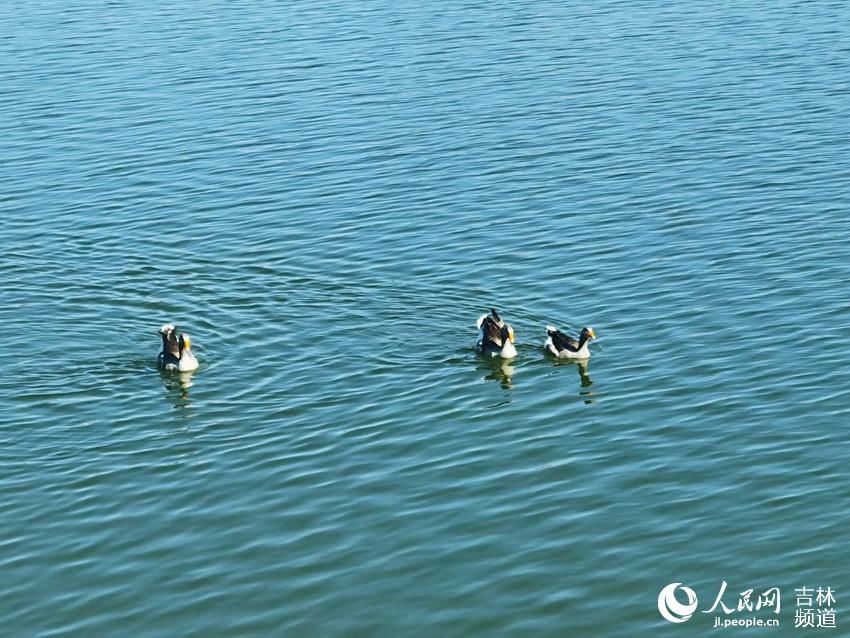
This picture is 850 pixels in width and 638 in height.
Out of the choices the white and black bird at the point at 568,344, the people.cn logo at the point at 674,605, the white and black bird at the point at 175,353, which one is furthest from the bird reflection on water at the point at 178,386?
the people.cn logo at the point at 674,605

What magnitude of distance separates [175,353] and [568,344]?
23.7 ft

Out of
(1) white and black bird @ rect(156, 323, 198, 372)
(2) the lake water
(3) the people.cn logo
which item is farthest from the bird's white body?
(3) the people.cn logo

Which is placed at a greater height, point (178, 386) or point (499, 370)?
point (178, 386)

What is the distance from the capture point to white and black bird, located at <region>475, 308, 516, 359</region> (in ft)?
99.2

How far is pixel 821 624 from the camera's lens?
814 inches

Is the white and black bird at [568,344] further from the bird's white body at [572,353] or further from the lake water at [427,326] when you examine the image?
the lake water at [427,326]

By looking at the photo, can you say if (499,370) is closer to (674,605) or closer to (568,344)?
(568,344)

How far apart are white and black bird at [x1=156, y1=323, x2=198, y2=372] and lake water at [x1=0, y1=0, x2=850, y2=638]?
460 millimetres

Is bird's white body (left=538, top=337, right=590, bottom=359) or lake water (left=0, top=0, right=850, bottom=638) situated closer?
lake water (left=0, top=0, right=850, bottom=638)

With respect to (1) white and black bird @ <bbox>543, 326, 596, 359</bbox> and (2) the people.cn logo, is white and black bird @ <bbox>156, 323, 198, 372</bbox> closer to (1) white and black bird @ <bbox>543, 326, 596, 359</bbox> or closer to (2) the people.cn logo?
(1) white and black bird @ <bbox>543, 326, 596, 359</bbox>

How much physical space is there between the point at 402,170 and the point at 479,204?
375 centimetres

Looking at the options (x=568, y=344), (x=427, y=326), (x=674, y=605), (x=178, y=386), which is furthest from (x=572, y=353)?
(x=674, y=605)

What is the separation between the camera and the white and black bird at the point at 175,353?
1173 inches

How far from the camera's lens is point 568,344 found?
2998 centimetres
